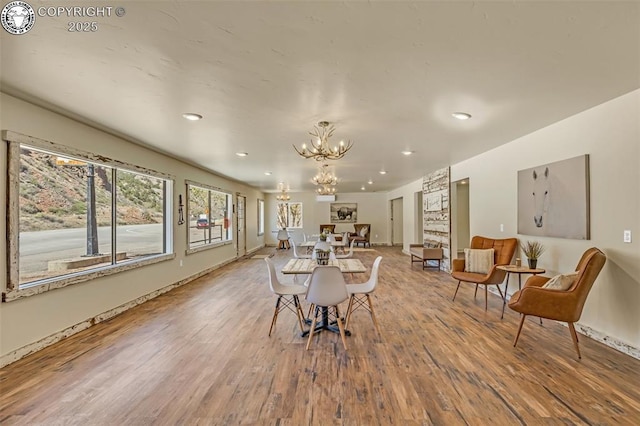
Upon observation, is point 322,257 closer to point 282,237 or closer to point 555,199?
point 555,199

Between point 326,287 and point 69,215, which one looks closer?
point 326,287

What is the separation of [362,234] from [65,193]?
1040 centimetres

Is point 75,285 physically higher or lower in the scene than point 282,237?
higher

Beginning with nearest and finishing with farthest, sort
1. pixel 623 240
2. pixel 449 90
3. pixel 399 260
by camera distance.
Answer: pixel 449 90, pixel 623 240, pixel 399 260

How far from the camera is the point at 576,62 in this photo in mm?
2320

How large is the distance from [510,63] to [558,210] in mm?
2348

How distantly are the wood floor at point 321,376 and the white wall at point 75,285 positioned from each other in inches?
9.9

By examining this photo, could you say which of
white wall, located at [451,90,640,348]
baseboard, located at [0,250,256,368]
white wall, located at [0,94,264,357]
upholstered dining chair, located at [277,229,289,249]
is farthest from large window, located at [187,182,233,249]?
white wall, located at [451,90,640,348]

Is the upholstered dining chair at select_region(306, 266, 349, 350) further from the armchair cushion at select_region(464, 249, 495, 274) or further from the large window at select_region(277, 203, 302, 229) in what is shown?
the large window at select_region(277, 203, 302, 229)

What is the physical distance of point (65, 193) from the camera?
367 centimetres

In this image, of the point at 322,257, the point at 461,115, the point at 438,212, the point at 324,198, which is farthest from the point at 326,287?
the point at 324,198

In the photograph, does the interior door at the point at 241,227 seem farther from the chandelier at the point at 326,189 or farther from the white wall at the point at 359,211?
the white wall at the point at 359,211

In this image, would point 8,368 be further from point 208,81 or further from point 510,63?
point 510,63

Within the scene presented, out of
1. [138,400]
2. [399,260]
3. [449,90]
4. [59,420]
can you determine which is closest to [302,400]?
[138,400]
